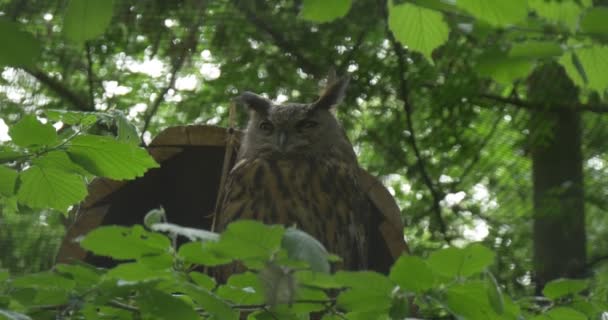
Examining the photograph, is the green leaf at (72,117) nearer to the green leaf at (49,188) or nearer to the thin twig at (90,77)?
the green leaf at (49,188)

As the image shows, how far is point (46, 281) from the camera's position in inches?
49.4

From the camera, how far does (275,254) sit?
39.8 inches

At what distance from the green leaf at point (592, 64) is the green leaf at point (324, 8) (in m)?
0.42

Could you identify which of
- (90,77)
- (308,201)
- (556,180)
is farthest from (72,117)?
(556,180)

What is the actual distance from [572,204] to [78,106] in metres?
1.87

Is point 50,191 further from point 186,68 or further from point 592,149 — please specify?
point 592,149

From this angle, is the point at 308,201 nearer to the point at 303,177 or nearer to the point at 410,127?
the point at 303,177

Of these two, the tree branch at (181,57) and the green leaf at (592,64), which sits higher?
the tree branch at (181,57)

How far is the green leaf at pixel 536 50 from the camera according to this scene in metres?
1.51

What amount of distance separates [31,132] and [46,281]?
0.21 meters

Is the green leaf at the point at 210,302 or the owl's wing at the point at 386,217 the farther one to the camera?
the owl's wing at the point at 386,217

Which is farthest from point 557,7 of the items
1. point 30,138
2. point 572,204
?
point 572,204

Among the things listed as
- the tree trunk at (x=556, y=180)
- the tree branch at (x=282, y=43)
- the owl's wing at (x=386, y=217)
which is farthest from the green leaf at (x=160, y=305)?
the tree branch at (x=282, y=43)

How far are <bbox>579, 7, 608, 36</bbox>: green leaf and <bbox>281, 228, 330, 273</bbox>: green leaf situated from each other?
2.10 ft
